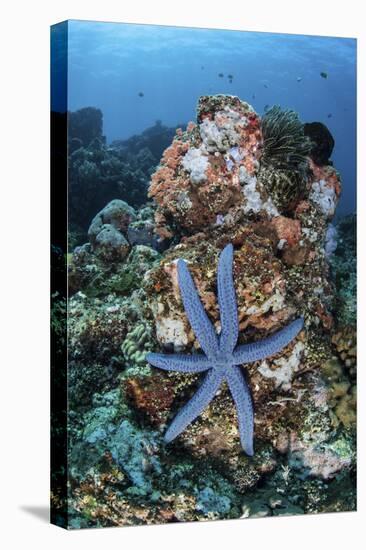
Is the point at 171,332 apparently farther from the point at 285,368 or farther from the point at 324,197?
the point at 324,197

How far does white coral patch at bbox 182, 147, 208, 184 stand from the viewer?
800cm

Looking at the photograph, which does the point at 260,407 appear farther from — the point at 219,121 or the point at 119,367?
the point at 219,121

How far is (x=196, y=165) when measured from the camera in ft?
26.4

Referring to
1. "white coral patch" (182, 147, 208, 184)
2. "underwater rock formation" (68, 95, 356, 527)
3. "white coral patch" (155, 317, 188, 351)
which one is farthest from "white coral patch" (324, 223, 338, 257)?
"white coral patch" (155, 317, 188, 351)

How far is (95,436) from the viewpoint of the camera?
746cm

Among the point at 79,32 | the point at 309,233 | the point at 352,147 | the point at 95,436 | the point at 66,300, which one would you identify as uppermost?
the point at 79,32

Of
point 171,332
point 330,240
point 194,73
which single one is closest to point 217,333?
point 171,332

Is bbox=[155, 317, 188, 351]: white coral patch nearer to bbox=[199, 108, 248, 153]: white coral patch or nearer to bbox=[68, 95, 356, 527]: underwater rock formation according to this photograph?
bbox=[68, 95, 356, 527]: underwater rock formation

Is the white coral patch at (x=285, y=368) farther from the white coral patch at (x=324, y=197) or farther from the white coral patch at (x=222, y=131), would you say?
the white coral patch at (x=222, y=131)

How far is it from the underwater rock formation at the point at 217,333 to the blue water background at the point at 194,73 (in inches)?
9.7

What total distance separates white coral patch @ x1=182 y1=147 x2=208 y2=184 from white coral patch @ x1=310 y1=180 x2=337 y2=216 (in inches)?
51.5

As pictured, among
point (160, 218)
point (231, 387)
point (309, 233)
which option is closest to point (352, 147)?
point (309, 233)

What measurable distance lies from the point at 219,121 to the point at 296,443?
3.29m

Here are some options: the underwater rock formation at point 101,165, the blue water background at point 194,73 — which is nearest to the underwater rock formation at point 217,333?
the underwater rock formation at point 101,165
